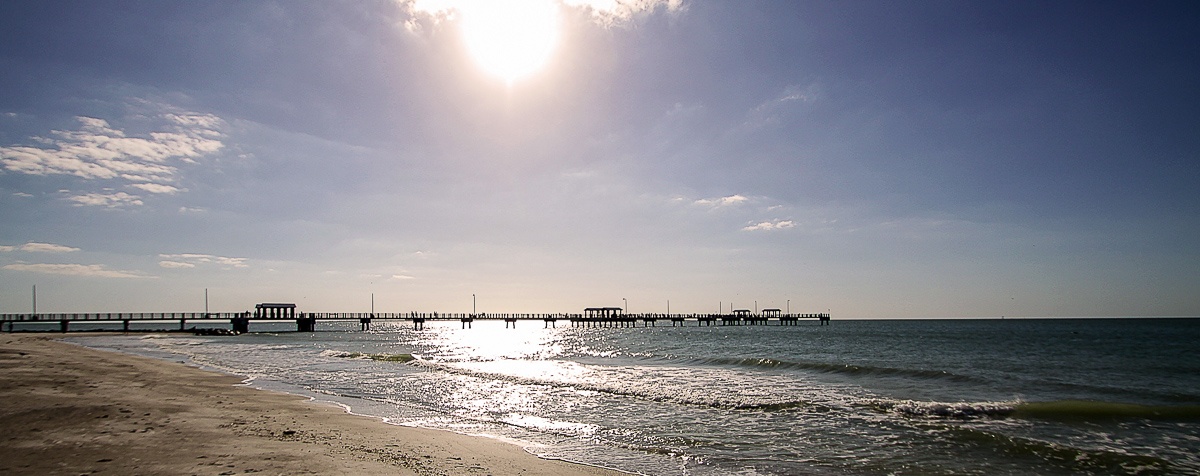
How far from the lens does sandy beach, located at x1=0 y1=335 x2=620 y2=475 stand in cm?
793

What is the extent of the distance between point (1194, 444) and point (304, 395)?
22.1m

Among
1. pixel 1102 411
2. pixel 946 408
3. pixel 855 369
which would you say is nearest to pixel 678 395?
pixel 946 408

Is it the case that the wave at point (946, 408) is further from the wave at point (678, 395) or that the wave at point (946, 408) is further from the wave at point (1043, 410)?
the wave at point (678, 395)

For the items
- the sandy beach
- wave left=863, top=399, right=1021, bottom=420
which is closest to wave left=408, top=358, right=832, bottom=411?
wave left=863, top=399, right=1021, bottom=420

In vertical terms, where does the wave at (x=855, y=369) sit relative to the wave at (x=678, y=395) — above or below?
below

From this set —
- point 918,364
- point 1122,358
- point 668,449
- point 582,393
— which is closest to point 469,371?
point 582,393

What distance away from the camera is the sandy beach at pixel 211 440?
7.93 meters

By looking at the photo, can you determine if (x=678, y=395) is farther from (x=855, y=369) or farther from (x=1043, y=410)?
(x=855, y=369)

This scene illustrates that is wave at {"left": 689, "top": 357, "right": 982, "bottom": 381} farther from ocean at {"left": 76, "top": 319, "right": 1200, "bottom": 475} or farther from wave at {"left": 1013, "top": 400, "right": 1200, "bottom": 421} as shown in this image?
wave at {"left": 1013, "top": 400, "right": 1200, "bottom": 421}

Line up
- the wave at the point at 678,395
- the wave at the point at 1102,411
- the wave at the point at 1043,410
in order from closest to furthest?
the wave at the point at 1043,410, the wave at the point at 1102,411, the wave at the point at 678,395

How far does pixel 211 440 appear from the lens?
969 centimetres

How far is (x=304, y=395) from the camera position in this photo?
18.3 meters

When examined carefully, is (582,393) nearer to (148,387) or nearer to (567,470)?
(567,470)

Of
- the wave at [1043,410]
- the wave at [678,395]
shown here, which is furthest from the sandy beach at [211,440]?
the wave at [1043,410]
